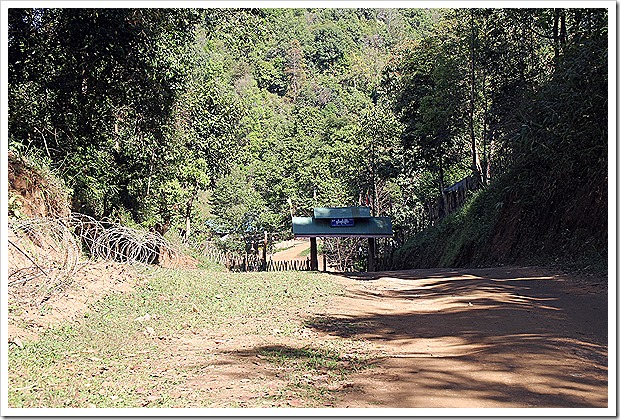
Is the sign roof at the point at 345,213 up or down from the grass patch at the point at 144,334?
up

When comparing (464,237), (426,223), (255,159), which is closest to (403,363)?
(464,237)

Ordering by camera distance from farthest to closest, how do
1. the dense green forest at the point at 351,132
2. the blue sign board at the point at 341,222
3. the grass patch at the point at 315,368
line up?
the blue sign board at the point at 341,222 → the dense green forest at the point at 351,132 → the grass patch at the point at 315,368

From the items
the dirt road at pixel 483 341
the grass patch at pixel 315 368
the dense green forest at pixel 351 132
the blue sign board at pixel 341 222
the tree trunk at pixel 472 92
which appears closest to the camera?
the dirt road at pixel 483 341

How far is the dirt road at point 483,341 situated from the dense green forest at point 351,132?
3.08 meters

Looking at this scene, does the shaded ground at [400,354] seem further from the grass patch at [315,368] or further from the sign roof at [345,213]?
the sign roof at [345,213]

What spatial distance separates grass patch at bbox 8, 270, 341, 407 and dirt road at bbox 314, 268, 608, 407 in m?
0.98

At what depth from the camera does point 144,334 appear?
7.82 metres

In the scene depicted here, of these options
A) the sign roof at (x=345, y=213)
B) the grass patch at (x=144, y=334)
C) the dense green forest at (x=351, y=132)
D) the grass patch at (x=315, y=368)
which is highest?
the dense green forest at (x=351, y=132)

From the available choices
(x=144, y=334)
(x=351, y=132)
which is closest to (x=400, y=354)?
(x=144, y=334)

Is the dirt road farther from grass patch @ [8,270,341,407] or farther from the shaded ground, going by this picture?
grass patch @ [8,270,341,407]

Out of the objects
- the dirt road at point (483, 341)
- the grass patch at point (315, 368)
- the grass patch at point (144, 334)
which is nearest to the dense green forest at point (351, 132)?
the dirt road at point (483, 341)

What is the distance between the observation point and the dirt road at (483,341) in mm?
5062

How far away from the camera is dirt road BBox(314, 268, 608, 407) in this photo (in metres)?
5.06

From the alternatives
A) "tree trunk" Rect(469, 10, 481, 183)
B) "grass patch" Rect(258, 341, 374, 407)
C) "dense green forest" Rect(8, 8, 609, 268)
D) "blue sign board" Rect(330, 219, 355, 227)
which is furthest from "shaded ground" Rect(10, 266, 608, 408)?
"tree trunk" Rect(469, 10, 481, 183)
